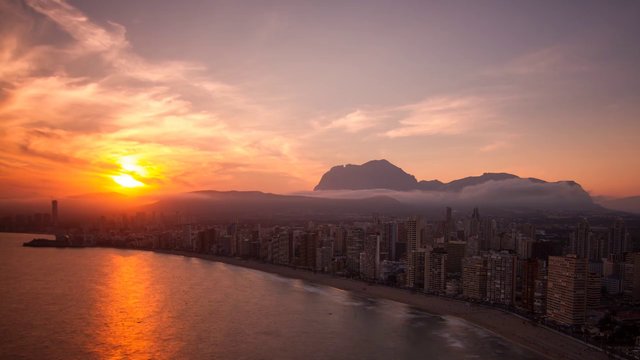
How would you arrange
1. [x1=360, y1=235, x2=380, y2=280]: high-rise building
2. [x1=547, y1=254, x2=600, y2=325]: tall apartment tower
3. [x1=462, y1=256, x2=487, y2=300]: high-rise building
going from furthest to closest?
[x1=360, y1=235, x2=380, y2=280]: high-rise building
[x1=462, y1=256, x2=487, y2=300]: high-rise building
[x1=547, y1=254, x2=600, y2=325]: tall apartment tower

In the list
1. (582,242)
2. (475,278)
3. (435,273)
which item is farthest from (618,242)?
(475,278)

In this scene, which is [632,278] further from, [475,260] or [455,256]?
[455,256]

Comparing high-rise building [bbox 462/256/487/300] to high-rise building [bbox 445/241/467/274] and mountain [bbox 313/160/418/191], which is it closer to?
high-rise building [bbox 445/241/467/274]

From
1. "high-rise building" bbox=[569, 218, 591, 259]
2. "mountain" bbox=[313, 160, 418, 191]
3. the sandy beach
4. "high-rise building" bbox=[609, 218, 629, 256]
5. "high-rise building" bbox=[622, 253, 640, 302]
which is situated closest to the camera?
the sandy beach

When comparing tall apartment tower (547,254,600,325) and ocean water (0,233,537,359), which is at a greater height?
tall apartment tower (547,254,600,325)

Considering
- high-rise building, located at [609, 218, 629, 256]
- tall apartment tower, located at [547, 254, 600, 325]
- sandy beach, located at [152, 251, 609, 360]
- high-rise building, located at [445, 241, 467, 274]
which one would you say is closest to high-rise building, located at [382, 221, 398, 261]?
sandy beach, located at [152, 251, 609, 360]

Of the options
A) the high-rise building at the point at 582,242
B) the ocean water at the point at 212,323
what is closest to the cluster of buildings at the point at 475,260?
the high-rise building at the point at 582,242

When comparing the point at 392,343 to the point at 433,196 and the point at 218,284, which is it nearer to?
the point at 218,284
